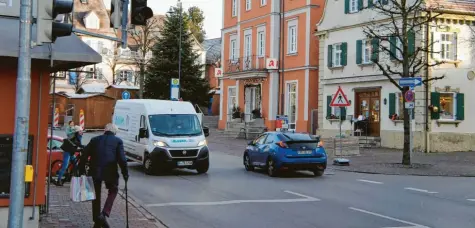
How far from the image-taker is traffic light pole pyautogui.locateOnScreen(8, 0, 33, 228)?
592 cm

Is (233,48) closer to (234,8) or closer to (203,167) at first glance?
(234,8)

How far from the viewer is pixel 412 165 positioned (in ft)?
77.0

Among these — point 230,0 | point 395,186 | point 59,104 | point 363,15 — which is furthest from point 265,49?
point 395,186

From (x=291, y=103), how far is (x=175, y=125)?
2414 centimetres

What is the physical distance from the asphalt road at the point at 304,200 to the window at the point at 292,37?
23664mm

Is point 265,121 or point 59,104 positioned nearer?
point 265,121

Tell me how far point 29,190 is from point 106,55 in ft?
213

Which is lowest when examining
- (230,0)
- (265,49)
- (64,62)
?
(64,62)

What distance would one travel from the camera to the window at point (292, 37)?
4371cm

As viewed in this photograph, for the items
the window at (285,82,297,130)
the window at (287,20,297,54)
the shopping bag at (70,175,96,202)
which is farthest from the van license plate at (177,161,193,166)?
the window at (287,20,297,54)

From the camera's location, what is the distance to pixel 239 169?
22484mm

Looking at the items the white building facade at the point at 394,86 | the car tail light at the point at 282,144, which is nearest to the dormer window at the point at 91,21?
the white building facade at the point at 394,86

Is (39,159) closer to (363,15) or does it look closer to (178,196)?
(178,196)

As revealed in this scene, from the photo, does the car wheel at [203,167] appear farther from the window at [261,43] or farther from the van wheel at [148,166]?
the window at [261,43]
